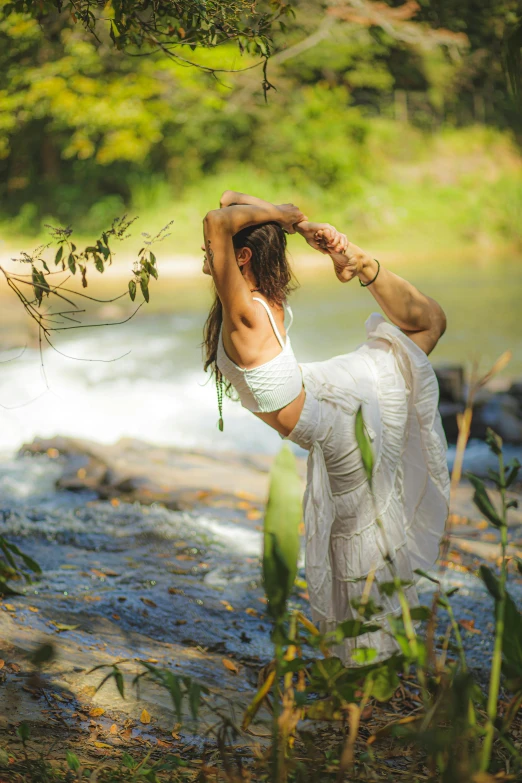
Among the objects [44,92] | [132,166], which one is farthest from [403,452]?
[132,166]

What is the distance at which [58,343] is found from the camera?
36.0ft

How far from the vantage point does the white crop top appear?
225 cm

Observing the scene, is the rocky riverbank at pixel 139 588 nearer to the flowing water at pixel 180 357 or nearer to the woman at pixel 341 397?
the woman at pixel 341 397

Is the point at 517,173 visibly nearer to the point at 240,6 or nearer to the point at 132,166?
the point at 132,166

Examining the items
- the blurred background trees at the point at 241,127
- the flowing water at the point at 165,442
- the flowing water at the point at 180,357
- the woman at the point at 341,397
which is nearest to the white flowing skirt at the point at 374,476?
the woman at the point at 341,397

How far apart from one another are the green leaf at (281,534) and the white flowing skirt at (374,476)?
1.15 m

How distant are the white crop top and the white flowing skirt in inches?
3.5

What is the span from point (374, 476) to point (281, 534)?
137cm

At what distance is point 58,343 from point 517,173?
50.2ft

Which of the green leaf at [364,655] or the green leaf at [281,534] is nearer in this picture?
the green leaf at [281,534]

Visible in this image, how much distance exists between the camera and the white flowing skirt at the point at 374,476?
7.86ft

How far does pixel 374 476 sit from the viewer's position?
2.47 meters

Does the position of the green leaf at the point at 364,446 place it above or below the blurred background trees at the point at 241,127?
below

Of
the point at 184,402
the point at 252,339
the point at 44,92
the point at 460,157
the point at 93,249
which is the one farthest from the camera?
the point at 460,157
